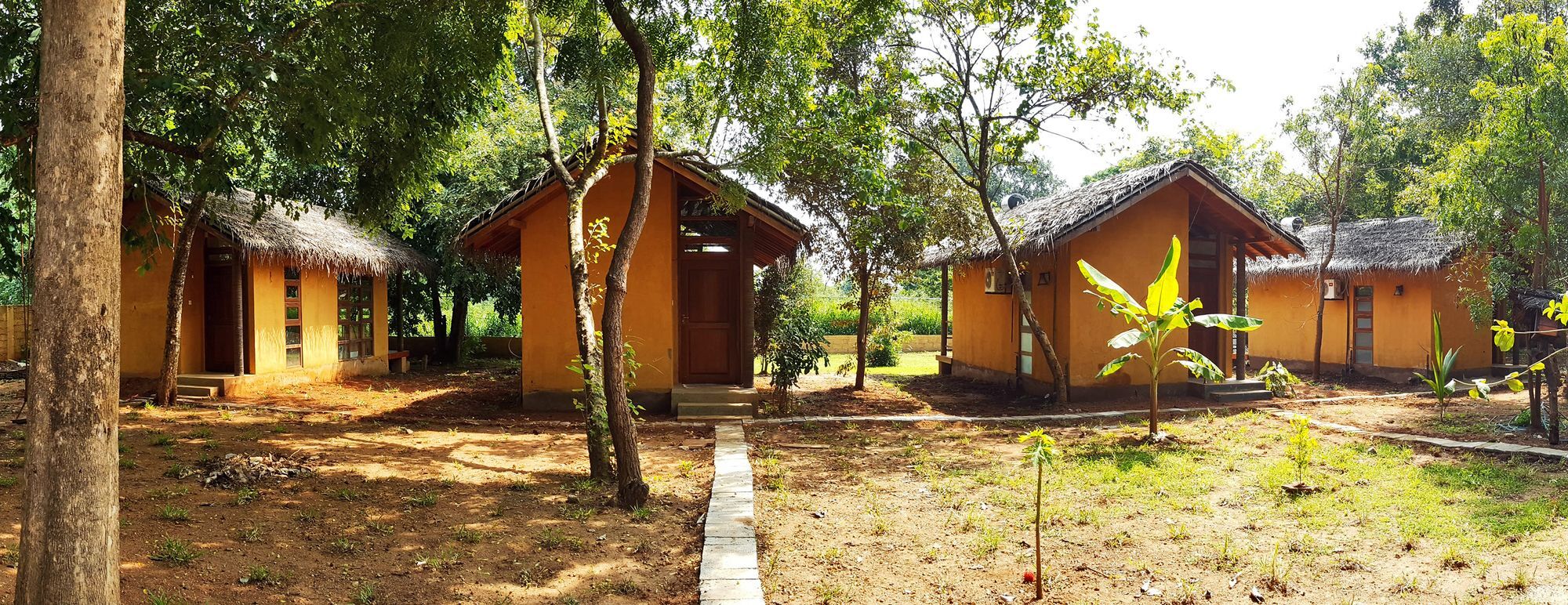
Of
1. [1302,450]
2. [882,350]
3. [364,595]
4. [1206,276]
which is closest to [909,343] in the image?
[882,350]

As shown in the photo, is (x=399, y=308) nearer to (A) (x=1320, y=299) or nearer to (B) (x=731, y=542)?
(B) (x=731, y=542)

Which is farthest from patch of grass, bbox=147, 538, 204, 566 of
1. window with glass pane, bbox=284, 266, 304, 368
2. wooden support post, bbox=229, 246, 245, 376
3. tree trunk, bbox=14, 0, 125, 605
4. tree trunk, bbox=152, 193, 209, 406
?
window with glass pane, bbox=284, 266, 304, 368

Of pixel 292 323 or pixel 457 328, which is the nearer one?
pixel 292 323

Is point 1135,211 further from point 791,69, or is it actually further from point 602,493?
point 602,493

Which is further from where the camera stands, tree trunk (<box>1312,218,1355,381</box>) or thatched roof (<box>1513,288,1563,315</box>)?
tree trunk (<box>1312,218,1355,381</box>)

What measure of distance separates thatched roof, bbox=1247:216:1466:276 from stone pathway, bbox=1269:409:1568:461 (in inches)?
208

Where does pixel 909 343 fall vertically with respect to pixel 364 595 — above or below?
above

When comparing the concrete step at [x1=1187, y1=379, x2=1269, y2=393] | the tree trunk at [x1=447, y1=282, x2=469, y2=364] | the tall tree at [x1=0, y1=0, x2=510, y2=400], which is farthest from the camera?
the tree trunk at [x1=447, y1=282, x2=469, y2=364]

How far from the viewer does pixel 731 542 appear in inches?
205

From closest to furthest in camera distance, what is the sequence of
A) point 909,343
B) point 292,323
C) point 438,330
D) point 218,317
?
point 218,317 < point 292,323 < point 438,330 < point 909,343

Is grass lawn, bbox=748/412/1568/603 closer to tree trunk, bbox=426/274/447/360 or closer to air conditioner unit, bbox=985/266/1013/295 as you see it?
air conditioner unit, bbox=985/266/1013/295

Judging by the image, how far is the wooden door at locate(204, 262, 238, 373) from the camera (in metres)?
13.1

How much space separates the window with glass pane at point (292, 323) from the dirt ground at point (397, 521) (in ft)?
14.5

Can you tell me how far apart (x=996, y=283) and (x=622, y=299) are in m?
9.52
